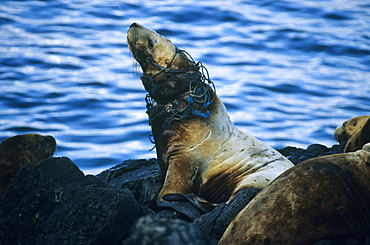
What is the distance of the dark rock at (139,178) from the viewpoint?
537 centimetres

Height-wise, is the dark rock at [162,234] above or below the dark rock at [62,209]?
above

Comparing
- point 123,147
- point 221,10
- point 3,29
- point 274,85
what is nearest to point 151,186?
point 123,147

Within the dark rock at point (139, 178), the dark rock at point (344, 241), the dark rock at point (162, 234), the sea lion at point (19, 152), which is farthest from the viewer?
the sea lion at point (19, 152)

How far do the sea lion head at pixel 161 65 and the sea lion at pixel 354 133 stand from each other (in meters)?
1.86

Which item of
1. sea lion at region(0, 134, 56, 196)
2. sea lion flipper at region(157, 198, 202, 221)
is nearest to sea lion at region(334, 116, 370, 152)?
sea lion flipper at region(157, 198, 202, 221)

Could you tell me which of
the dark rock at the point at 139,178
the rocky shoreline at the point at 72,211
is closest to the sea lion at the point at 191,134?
the dark rock at the point at 139,178

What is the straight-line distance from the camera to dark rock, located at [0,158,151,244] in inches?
150

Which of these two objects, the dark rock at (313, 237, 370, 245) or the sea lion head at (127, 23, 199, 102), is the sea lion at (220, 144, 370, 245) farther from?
the sea lion head at (127, 23, 199, 102)

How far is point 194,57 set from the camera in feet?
44.8

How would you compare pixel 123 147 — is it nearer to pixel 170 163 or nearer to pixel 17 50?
pixel 170 163

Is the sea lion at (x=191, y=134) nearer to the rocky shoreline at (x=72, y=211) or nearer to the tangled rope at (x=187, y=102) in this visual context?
the tangled rope at (x=187, y=102)

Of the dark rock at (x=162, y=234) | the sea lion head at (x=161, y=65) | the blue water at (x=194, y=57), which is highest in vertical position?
the dark rock at (x=162, y=234)

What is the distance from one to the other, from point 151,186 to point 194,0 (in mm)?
13560

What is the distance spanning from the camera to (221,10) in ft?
56.8
